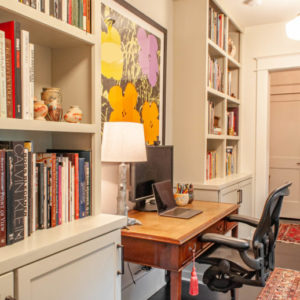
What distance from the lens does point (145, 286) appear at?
8.91 feet

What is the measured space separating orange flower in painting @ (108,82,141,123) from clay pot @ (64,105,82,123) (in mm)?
807

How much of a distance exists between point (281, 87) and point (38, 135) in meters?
4.82

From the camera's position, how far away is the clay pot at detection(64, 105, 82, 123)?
138 cm

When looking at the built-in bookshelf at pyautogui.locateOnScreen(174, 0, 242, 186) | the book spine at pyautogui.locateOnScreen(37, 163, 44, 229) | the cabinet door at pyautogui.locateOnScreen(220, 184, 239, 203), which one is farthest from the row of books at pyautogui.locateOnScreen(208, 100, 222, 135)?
the book spine at pyautogui.locateOnScreen(37, 163, 44, 229)

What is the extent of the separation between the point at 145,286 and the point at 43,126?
1.92m

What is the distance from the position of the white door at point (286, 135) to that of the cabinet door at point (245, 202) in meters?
1.74

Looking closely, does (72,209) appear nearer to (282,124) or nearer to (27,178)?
(27,178)

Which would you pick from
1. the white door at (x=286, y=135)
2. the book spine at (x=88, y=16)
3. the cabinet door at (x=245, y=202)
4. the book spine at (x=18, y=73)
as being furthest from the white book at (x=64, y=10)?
the white door at (x=286, y=135)

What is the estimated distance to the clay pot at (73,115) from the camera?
4.54ft

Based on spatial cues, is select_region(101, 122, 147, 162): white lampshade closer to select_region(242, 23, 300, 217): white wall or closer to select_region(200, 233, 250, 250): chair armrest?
select_region(200, 233, 250, 250): chair armrest

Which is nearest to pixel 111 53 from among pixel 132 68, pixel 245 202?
pixel 132 68

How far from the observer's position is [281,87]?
5508 millimetres

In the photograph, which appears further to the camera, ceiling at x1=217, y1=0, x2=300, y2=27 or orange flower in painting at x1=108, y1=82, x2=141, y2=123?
ceiling at x1=217, y1=0, x2=300, y2=27

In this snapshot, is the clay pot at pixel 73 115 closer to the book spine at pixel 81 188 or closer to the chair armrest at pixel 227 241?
the book spine at pixel 81 188
